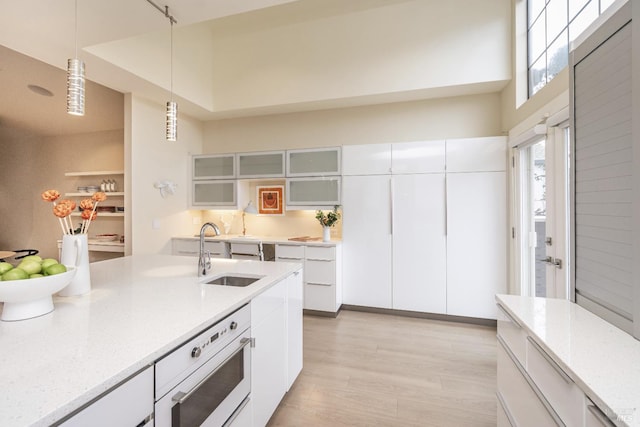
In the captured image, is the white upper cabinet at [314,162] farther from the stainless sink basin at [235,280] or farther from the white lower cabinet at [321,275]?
the stainless sink basin at [235,280]

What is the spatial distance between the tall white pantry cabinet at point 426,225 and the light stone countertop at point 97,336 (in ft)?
7.11

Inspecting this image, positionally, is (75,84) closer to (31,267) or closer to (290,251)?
(31,267)

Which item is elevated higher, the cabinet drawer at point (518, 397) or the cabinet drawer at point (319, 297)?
the cabinet drawer at point (518, 397)

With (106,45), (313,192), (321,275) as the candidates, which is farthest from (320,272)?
(106,45)

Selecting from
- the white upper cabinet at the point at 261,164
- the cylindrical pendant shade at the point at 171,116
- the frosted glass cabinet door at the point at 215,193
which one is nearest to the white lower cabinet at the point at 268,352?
the cylindrical pendant shade at the point at 171,116

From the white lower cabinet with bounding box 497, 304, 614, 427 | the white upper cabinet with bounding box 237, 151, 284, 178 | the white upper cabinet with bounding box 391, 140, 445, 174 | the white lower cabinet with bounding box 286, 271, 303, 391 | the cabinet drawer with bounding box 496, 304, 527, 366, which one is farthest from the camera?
the white upper cabinet with bounding box 237, 151, 284, 178

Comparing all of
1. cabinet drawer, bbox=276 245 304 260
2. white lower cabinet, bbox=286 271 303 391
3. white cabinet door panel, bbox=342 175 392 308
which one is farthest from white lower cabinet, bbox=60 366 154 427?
white cabinet door panel, bbox=342 175 392 308

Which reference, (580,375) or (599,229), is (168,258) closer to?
(580,375)

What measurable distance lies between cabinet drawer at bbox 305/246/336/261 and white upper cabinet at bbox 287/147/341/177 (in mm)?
1021

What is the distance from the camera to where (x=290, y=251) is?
152 inches

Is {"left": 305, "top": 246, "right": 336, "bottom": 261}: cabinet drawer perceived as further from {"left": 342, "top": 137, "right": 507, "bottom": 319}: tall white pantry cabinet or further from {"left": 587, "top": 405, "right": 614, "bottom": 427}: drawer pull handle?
{"left": 587, "top": 405, "right": 614, "bottom": 427}: drawer pull handle

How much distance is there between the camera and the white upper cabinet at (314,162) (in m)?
3.91

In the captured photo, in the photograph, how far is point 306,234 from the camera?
444 cm

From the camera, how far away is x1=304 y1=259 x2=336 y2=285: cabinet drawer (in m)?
3.66
